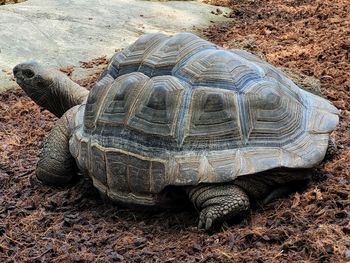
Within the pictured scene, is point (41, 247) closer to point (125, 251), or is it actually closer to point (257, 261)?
point (125, 251)

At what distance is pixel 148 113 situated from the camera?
3.68 meters

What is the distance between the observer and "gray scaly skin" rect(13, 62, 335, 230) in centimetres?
339

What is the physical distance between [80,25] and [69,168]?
17.0 ft

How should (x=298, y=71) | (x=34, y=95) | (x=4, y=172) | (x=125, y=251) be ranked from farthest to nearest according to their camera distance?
1. (x=298, y=71)
2. (x=34, y=95)
3. (x=4, y=172)
4. (x=125, y=251)

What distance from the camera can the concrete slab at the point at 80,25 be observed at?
7.91 metres

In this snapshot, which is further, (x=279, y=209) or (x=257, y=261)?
(x=279, y=209)

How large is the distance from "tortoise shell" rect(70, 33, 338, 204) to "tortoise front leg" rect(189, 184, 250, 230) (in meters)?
0.08

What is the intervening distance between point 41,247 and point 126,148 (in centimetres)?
80

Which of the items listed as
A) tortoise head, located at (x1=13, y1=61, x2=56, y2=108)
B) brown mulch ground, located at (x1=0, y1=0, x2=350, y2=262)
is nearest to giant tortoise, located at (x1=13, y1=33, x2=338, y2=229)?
brown mulch ground, located at (x1=0, y1=0, x2=350, y2=262)

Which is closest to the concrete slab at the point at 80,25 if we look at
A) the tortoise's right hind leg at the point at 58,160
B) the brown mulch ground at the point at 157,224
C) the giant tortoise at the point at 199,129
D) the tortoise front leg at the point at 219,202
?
the brown mulch ground at the point at 157,224

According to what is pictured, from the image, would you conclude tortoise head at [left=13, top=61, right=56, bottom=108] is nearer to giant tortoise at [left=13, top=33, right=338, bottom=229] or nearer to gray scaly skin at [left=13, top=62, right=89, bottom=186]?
gray scaly skin at [left=13, top=62, right=89, bottom=186]

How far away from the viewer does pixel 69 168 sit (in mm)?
4480

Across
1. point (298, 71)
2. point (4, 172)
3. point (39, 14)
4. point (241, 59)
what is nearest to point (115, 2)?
point (39, 14)

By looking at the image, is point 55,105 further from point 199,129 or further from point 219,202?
point 219,202
